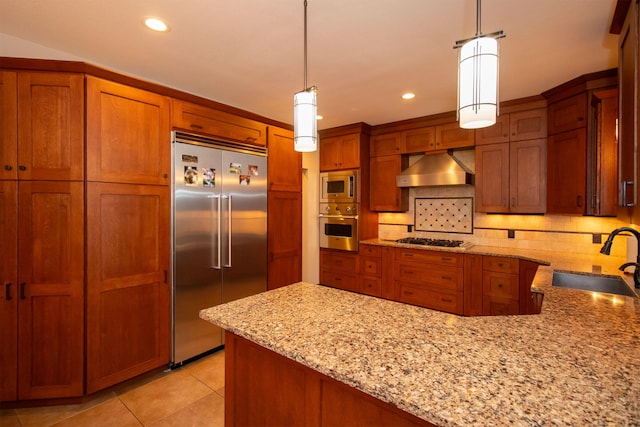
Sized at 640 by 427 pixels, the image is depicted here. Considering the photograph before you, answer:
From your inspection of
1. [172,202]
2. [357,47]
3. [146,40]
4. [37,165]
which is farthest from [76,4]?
[357,47]

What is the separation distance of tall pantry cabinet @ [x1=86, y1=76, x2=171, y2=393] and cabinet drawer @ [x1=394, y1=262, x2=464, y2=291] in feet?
8.94

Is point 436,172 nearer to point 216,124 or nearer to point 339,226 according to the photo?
point 339,226

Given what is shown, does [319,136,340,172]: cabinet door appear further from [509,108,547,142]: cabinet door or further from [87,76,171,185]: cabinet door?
[87,76,171,185]: cabinet door

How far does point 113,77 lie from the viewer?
218 centimetres

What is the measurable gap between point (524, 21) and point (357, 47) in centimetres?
105

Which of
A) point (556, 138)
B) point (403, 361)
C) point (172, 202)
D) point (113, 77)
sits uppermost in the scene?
point (113, 77)

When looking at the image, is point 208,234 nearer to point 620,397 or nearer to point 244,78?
point 244,78

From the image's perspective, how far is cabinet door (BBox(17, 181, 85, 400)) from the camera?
1.98 m

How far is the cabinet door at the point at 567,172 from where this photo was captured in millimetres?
2725

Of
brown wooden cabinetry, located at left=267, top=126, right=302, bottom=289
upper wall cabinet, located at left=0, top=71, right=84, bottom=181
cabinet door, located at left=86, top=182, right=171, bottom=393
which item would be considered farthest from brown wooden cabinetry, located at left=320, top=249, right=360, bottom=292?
upper wall cabinet, located at left=0, top=71, right=84, bottom=181

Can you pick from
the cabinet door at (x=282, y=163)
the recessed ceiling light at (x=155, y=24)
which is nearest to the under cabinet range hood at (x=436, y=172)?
the cabinet door at (x=282, y=163)

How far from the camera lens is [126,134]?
2.25m

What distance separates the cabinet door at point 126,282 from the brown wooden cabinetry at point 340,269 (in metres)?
2.50

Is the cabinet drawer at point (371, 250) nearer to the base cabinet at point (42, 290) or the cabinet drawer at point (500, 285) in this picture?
the cabinet drawer at point (500, 285)
